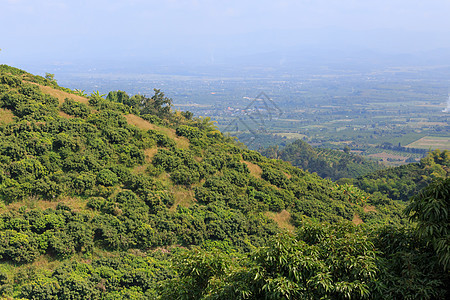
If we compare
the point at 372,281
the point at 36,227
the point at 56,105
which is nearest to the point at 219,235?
the point at 36,227

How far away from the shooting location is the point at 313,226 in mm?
7551

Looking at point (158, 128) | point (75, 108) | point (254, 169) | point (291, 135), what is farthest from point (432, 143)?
point (75, 108)

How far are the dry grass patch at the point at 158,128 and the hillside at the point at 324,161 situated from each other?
40452mm

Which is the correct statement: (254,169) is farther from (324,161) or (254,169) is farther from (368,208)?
(324,161)

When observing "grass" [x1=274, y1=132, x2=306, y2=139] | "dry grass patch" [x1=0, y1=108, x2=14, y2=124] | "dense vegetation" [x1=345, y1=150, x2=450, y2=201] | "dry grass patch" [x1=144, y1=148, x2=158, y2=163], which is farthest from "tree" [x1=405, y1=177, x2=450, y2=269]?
"grass" [x1=274, y1=132, x2=306, y2=139]

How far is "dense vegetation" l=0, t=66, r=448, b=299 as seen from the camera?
644cm

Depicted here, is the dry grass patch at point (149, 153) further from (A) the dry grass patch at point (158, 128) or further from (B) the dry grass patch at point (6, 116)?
(B) the dry grass patch at point (6, 116)

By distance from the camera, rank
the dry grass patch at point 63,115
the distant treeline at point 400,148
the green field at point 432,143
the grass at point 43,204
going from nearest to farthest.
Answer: the grass at point 43,204 < the dry grass patch at point 63,115 < the distant treeline at point 400,148 < the green field at point 432,143

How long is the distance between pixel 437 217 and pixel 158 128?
65.4 feet

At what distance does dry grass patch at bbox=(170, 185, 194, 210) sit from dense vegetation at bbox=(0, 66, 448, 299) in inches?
2.7

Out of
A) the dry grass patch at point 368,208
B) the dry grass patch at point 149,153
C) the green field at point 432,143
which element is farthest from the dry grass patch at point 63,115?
the green field at point 432,143

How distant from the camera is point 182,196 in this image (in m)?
18.4

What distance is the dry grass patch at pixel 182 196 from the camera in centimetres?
1798

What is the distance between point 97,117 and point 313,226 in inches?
666
